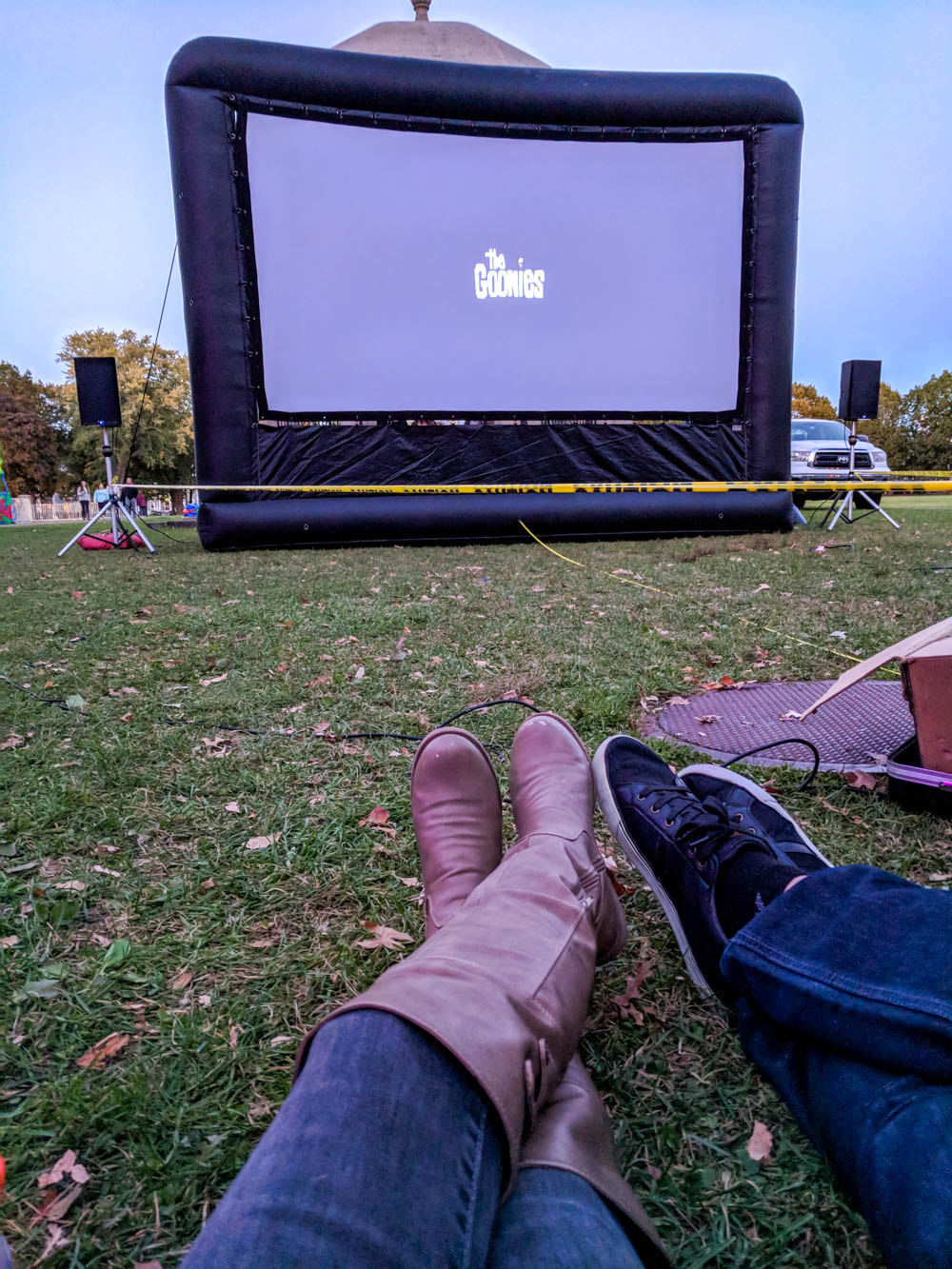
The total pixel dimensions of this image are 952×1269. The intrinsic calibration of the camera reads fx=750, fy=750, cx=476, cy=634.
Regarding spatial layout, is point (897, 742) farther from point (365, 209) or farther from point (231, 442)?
point (365, 209)

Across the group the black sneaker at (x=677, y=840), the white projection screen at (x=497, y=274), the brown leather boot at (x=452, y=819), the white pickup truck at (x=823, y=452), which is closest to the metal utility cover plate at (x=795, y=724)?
the black sneaker at (x=677, y=840)

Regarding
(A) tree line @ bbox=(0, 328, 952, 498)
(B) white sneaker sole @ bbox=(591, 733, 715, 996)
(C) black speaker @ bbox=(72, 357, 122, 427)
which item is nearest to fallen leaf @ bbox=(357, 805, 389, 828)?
(B) white sneaker sole @ bbox=(591, 733, 715, 996)

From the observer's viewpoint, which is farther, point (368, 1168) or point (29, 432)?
point (29, 432)

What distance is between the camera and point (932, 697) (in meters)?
1.78

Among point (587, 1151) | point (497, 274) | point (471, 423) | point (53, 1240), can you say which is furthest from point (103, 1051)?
point (497, 274)

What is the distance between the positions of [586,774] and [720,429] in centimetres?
852

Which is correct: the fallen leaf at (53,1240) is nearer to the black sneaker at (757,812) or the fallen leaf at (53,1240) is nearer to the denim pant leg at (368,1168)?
the denim pant leg at (368,1168)

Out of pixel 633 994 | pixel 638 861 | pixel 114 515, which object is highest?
pixel 114 515

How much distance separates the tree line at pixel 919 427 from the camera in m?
47.4

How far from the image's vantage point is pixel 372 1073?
2.53ft

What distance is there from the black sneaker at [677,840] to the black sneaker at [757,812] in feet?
0.11

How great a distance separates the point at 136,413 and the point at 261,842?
120ft

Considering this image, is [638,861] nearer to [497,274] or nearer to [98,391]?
[497,274]

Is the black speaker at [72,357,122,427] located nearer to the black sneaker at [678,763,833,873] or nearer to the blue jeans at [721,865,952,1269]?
the black sneaker at [678,763,833,873]
